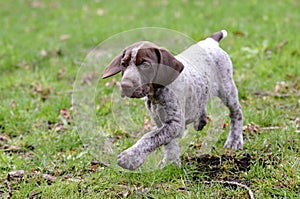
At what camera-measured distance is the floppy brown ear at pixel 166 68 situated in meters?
3.04

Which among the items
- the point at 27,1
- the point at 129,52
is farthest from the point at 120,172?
the point at 27,1

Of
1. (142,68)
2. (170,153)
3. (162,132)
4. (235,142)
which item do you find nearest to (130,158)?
(162,132)

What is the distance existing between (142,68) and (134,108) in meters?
1.54

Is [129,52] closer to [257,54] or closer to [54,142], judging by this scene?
[54,142]

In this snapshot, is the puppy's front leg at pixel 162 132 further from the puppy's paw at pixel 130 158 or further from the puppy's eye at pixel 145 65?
the puppy's eye at pixel 145 65

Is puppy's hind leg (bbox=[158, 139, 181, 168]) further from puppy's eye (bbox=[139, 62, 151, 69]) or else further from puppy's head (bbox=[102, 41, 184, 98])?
puppy's eye (bbox=[139, 62, 151, 69])

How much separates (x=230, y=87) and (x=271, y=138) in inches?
24.8

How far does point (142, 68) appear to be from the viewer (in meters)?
2.97

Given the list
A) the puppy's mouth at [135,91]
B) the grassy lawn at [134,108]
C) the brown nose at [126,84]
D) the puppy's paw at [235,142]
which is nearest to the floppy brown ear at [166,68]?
the puppy's mouth at [135,91]

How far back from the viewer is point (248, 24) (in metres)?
7.89

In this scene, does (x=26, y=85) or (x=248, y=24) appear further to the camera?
(x=248, y=24)

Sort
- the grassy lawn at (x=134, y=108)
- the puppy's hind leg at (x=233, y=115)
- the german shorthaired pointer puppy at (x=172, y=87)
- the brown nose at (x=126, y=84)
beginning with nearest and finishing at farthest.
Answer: the brown nose at (x=126, y=84), the german shorthaired pointer puppy at (x=172, y=87), the grassy lawn at (x=134, y=108), the puppy's hind leg at (x=233, y=115)

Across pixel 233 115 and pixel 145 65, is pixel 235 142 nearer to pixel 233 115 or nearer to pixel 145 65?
pixel 233 115

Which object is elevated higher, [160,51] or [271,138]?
[160,51]
